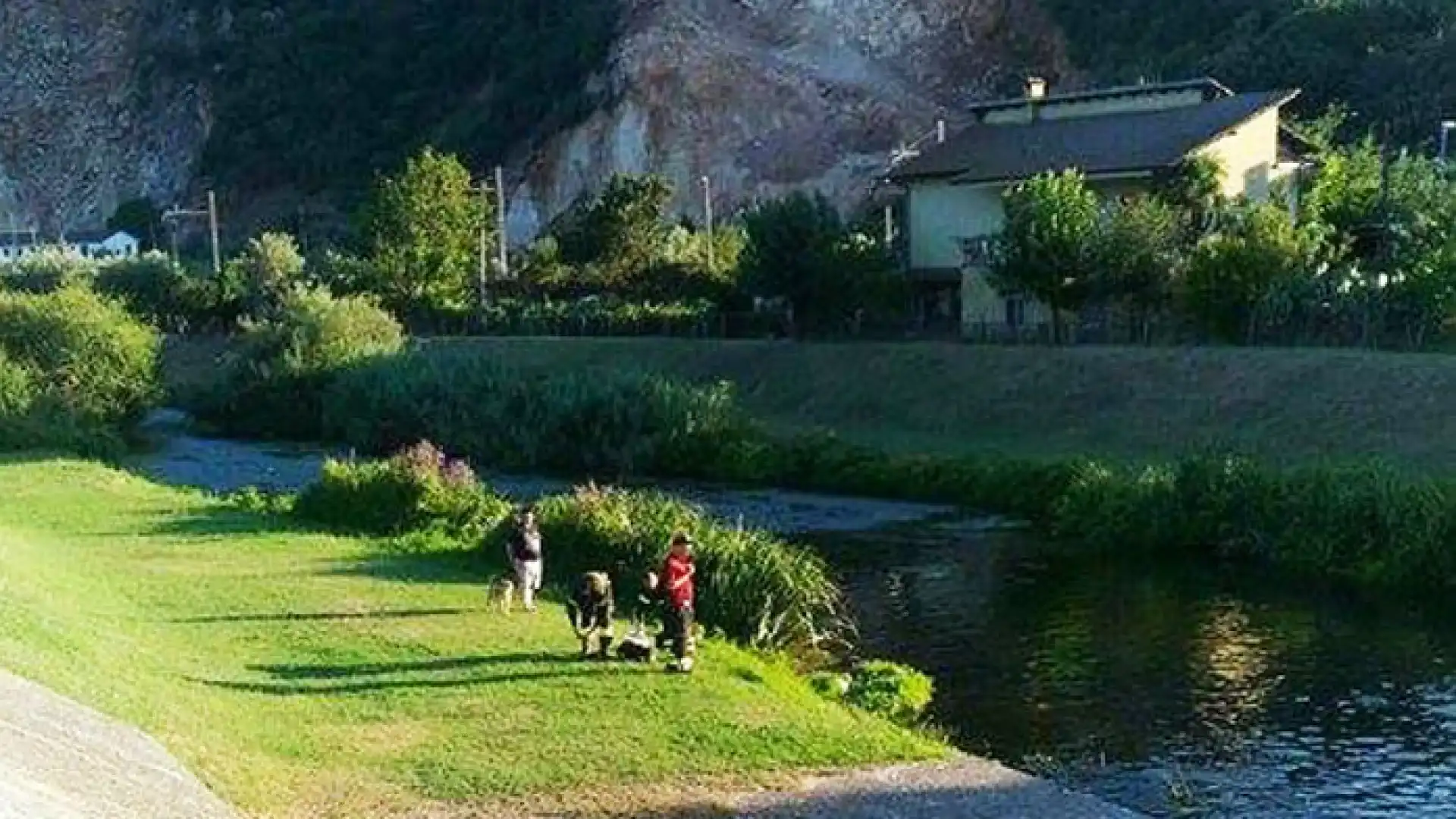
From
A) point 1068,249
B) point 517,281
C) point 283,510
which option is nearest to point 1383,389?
point 1068,249

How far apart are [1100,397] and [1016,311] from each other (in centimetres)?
1306

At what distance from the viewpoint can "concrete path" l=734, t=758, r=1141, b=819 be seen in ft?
66.0

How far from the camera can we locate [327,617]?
29.4 meters

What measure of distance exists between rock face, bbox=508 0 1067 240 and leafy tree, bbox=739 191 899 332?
4957 cm

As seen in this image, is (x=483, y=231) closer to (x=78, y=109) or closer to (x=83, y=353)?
(x=83, y=353)

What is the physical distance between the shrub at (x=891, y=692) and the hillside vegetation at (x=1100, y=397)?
2060 centimetres

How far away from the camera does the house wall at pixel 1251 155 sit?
68125 millimetres

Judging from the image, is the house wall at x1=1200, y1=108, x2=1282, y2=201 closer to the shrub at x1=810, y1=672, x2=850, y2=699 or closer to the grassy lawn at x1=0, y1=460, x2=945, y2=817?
the grassy lawn at x1=0, y1=460, x2=945, y2=817

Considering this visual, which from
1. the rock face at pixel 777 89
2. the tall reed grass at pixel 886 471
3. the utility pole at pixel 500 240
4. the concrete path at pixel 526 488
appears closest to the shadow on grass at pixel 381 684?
the tall reed grass at pixel 886 471

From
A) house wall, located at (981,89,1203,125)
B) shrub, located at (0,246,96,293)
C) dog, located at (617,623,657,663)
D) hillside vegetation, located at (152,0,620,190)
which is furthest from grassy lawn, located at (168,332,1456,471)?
hillside vegetation, located at (152,0,620,190)

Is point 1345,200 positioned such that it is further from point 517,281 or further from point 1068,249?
point 517,281

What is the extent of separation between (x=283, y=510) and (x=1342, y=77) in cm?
7603

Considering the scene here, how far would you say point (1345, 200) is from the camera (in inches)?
2682

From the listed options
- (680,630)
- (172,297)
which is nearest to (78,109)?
(172,297)
